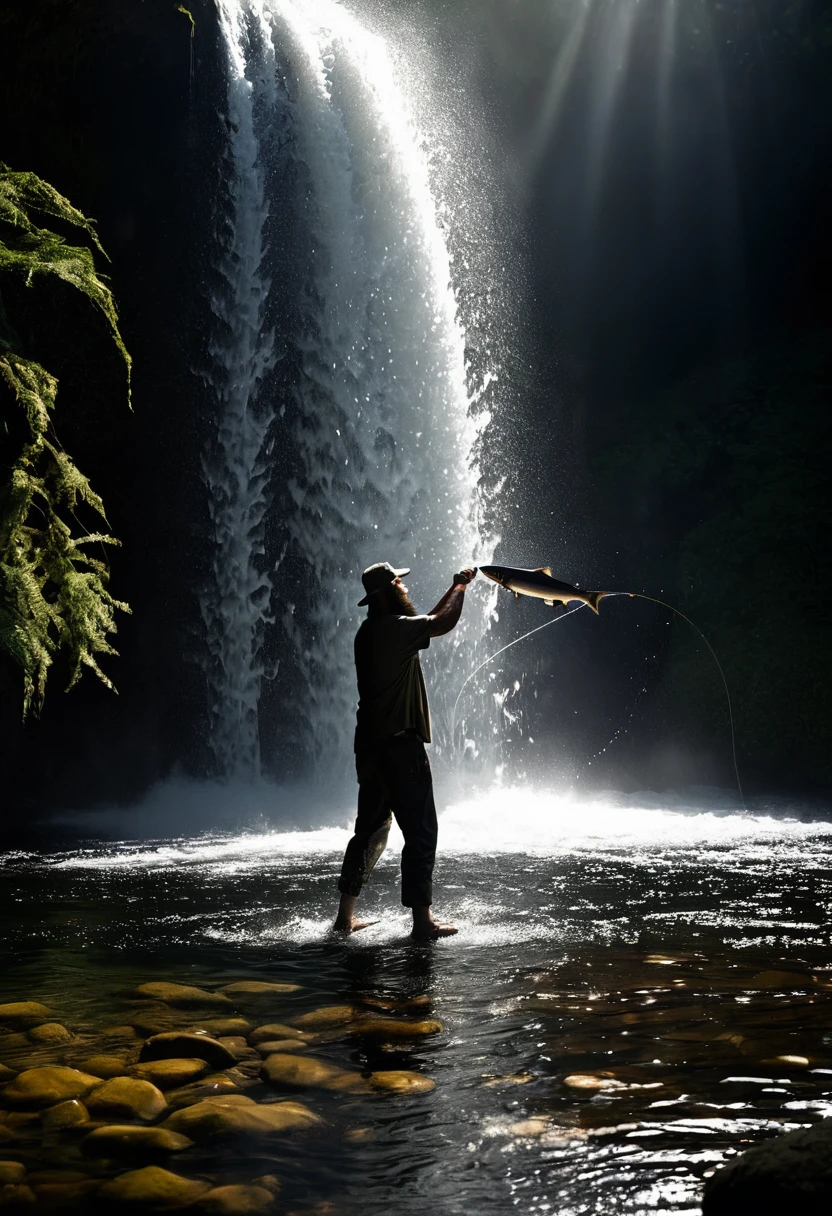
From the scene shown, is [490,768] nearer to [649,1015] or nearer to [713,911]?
[713,911]

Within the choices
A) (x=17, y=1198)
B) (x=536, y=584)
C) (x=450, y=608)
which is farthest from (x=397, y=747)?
(x=17, y=1198)

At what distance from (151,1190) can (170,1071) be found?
79 centimetres

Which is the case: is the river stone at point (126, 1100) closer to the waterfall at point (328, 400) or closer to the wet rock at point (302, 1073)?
the wet rock at point (302, 1073)

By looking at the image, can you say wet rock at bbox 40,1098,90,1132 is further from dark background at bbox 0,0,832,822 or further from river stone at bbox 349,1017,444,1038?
dark background at bbox 0,0,832,822

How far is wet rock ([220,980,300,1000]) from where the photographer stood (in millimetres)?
4184

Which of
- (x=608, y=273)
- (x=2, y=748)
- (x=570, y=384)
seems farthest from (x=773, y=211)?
(x=2, y=748)

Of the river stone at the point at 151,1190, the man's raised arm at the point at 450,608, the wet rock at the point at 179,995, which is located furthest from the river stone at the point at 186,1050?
the man's raised arm at the point at 450,608

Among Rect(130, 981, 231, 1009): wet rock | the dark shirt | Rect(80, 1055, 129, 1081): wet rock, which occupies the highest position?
the dark shirt

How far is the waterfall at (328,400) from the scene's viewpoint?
14750mm

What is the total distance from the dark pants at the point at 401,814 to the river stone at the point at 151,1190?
8.62 feet

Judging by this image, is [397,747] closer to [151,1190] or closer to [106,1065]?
[106,1065]

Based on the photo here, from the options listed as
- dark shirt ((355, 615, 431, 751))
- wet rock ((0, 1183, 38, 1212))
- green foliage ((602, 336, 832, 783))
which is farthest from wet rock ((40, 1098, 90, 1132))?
green foliage ((602, 336, 832, 783))

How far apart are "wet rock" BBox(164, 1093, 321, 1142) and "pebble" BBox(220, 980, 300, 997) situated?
1.22 metres

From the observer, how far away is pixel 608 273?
20.8 m
